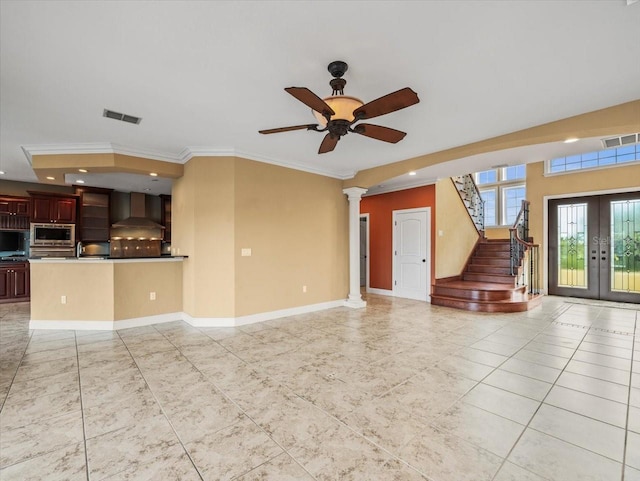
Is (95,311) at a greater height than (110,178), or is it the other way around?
(110,178)

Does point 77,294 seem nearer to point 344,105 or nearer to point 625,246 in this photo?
point 344,105

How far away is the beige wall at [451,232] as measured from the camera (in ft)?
22.0

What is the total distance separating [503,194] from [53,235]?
1242 cm

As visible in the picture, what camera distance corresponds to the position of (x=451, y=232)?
23.2 ft

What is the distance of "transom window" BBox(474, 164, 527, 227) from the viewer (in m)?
9.28

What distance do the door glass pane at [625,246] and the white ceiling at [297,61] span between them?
15.7 ft

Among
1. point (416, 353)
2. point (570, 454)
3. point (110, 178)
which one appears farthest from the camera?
point (110, 178)

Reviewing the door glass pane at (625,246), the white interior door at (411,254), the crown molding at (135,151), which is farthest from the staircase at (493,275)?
the crown molding at (135,151)

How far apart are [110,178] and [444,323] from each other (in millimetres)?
7167

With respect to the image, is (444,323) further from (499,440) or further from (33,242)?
(33,242)

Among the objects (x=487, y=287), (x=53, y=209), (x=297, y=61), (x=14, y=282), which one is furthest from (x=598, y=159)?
(x=14, y=282)

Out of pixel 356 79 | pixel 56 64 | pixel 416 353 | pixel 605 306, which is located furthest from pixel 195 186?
pixel 605 306

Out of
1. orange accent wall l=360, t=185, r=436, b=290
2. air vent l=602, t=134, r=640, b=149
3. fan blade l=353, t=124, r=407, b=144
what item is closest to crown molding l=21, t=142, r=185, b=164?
fan blade l=353, t=124, r=407, b=144

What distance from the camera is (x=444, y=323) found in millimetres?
4871
